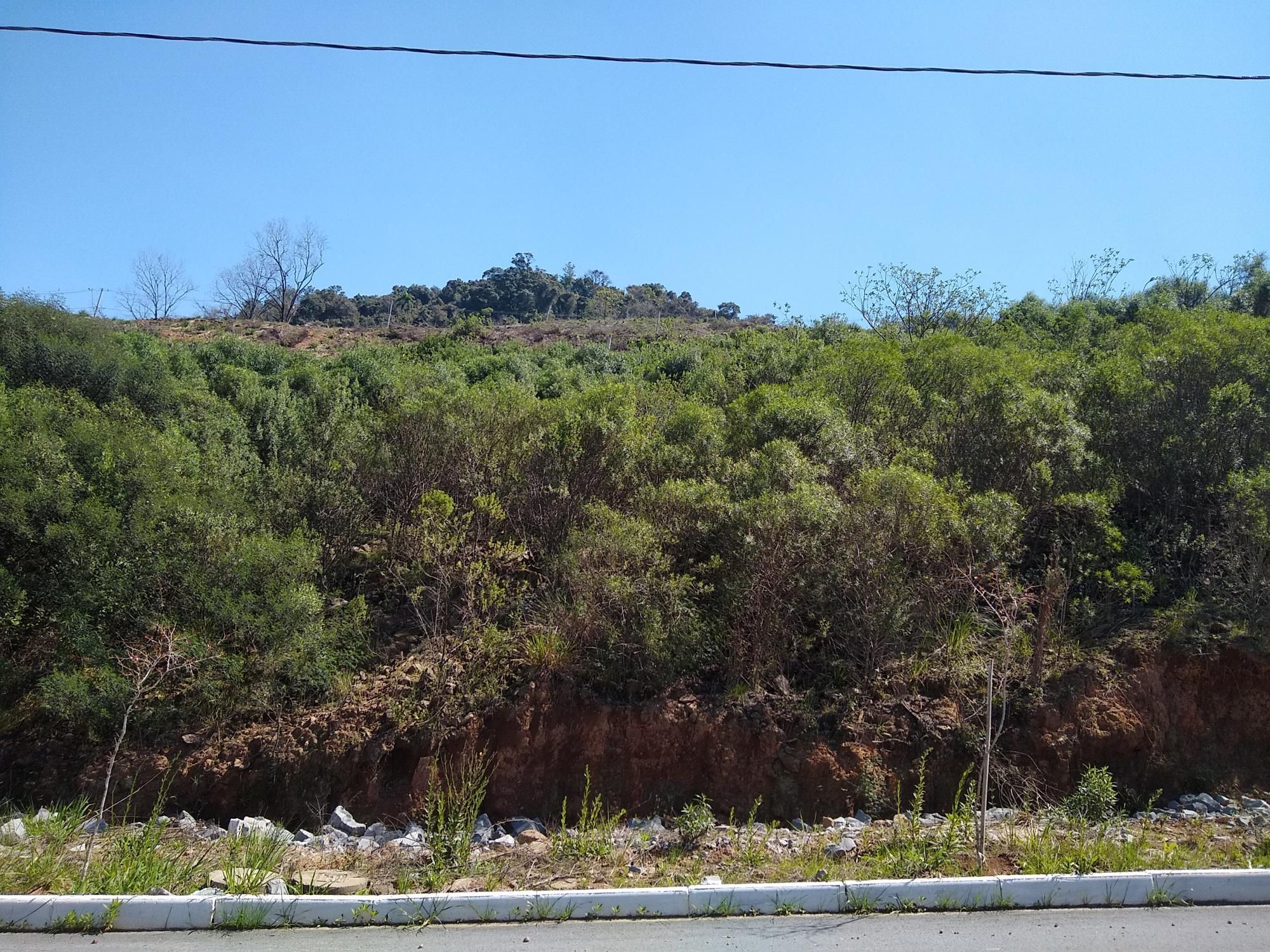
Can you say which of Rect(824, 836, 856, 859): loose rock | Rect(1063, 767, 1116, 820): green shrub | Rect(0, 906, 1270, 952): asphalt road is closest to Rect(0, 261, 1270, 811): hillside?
Rect(1063, 767, 1116, 820): green shrub

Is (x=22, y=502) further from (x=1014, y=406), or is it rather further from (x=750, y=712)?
(x=1014, y=406)

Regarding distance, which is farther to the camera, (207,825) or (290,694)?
(290,694)

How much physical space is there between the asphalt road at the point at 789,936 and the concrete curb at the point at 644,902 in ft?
0.26

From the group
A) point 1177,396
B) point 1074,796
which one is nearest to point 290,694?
point 1074,796

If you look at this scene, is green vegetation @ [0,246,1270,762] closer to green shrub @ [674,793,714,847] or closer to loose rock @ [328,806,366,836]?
loose rock @ [328,806,366,836]

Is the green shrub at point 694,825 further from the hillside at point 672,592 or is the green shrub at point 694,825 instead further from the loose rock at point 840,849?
the hillside at point 672,592

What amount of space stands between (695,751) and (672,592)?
6.01 ft

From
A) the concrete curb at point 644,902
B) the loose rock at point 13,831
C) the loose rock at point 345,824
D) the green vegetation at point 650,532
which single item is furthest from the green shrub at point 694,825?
the loose rock at point 13,831

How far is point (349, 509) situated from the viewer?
13008mm

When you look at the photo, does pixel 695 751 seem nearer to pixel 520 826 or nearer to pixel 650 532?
pixel 520 826

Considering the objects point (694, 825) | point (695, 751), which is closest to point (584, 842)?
point (694, 825)

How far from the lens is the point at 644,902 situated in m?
5.78

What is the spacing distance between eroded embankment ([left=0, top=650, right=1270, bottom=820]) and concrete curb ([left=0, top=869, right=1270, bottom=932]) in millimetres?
3844

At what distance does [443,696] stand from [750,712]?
362 centimetres
